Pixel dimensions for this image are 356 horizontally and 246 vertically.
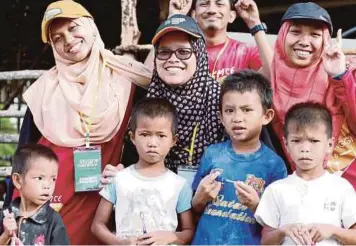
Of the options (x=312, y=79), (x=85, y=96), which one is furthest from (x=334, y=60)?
(x=85, y=96)

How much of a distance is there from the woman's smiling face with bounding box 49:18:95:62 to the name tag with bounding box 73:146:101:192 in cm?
50

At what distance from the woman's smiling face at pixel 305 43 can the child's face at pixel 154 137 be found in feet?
2.30

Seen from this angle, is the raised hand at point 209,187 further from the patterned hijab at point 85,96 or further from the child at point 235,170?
the patterned hijab at point 85,96

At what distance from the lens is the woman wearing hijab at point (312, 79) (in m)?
3.12

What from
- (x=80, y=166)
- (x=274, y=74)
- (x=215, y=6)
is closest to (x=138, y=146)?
(x=80, y=166)

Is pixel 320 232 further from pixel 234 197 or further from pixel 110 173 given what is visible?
pixel 110 173

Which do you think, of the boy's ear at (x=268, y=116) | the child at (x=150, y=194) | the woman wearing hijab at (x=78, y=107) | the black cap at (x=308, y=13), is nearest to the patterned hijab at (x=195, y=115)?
the child at (x=150, y=194)

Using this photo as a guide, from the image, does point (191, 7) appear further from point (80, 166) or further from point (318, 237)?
point (318, 237)

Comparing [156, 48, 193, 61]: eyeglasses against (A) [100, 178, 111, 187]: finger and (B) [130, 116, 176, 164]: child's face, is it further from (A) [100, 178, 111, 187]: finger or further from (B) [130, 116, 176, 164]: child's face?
(A) [100, 178, 111, 187]: finger

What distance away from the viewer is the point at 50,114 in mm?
3395

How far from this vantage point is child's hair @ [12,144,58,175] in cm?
295

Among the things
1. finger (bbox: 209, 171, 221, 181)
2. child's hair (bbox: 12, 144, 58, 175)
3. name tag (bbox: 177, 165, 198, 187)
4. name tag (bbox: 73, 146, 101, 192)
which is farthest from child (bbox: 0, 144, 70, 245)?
finger (bbox: 209, 171, 221, 181)

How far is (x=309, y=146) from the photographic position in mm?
2742

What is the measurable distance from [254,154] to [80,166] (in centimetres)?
92
